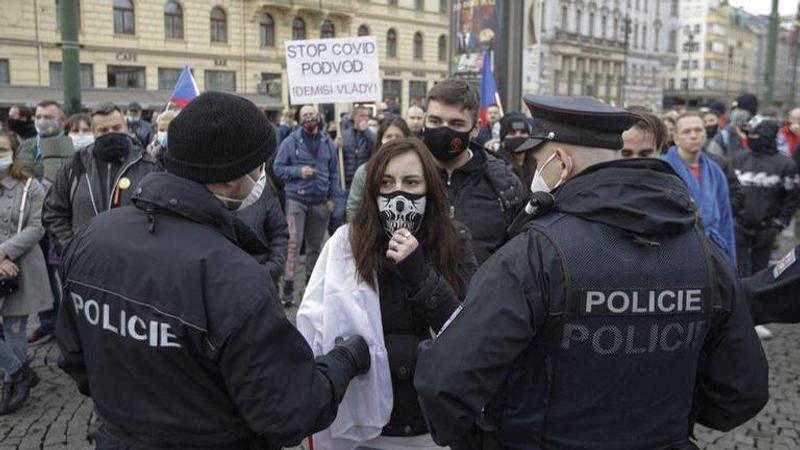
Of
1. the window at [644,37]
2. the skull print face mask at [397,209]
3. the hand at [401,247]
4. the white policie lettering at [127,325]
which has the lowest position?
the white policie lettering at [127,325]

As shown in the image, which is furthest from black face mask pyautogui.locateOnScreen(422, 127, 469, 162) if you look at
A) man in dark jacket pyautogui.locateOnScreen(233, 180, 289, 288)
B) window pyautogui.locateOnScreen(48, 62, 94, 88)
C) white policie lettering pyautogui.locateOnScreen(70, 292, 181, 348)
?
window pyautogui.locateOnScreen(48, 62, 94, 88)

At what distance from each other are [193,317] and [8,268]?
144 inches

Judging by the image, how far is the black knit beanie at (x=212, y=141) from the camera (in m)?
1.92

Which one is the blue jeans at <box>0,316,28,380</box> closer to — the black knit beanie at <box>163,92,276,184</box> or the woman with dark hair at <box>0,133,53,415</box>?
the woman with dark hair at <box>0,133,53,415</box>

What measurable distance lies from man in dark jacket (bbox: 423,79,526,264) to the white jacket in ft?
3.60

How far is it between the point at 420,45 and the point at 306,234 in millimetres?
39334

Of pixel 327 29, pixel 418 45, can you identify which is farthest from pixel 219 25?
pixel 418 45

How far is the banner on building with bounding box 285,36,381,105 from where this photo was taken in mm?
8859

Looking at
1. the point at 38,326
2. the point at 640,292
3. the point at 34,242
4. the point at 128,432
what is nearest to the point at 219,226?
the point at 128,432

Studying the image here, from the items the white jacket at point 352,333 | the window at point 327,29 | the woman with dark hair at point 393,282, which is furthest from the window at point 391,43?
the white jacket at point 352,333

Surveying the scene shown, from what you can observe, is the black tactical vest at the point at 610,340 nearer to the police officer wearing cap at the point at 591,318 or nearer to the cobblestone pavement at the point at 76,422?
the police officer wearing cap at the point at 591,318

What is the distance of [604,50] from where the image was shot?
71688 millimetres

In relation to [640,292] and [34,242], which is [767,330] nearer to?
[640,292]

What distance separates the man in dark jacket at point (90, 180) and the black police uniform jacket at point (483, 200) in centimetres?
231
